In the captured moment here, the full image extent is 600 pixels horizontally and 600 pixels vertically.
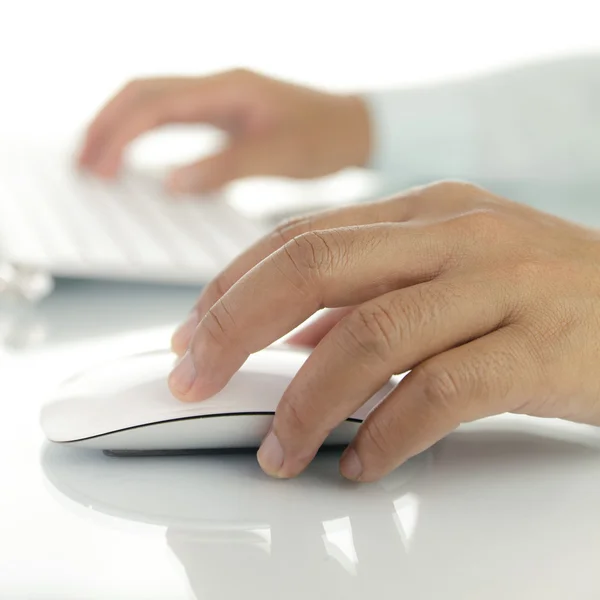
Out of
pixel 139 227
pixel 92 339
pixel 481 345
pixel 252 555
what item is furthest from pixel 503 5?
pixel 252 555

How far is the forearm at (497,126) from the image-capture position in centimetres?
129

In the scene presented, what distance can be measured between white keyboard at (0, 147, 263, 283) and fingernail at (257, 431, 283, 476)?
317 mm

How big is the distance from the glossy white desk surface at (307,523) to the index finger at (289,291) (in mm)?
61

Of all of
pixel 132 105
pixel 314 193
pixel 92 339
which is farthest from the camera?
pixel 314 193

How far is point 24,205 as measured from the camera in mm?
955

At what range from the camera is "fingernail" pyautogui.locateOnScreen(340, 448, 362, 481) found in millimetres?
511

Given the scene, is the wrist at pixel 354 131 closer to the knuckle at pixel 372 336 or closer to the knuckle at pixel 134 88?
the knuckle at pixel 134 88

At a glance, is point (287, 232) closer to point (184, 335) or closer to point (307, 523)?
point (184, 335)

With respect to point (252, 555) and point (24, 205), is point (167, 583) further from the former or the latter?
point (24, 205)

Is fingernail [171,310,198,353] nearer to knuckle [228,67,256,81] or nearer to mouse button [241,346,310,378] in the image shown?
mouse button [241,346,310,378]

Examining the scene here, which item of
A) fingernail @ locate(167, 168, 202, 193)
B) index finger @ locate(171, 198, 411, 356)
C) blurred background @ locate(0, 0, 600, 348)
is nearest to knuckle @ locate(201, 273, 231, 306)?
index finger @ locate(171, 198, 411, 356)

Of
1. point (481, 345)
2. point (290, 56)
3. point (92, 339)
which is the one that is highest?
point (481, 345)

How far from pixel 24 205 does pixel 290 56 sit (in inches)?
45.0

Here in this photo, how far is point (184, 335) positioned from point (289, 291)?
11 cm
